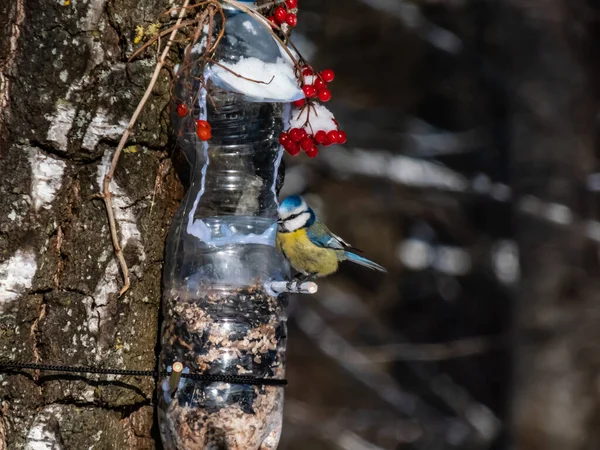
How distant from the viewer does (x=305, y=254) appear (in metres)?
2.54

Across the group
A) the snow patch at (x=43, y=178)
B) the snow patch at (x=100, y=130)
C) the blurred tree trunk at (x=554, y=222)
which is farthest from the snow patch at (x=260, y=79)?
the blurred tree trunk at (x=554, y=222)

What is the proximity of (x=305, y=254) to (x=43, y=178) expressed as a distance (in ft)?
3.02

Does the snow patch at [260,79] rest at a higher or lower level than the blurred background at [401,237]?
higher

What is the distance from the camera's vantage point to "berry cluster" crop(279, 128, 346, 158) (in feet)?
6.70

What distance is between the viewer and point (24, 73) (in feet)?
6.06

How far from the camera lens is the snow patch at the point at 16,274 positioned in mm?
1827

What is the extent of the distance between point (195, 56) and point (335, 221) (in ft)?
12.6

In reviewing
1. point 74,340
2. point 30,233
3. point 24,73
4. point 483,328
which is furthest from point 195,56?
point 483,328

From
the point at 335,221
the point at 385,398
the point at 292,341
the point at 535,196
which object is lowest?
the point at 385,398

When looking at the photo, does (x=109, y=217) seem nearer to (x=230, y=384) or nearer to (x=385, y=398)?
(x=230, y=384)

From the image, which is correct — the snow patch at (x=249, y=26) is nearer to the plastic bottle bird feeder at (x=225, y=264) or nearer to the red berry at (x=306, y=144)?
the plastic bottle bird feeder at (x=225, y=264)

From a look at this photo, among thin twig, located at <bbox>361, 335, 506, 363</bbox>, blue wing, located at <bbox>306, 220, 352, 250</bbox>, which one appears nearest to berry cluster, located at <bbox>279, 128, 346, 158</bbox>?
blue wing, located at <bbox>306, 220, 352, 250</bbox>

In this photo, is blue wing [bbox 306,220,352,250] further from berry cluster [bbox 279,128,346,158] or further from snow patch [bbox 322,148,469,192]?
snow patch [bbox 322,148,469,192]

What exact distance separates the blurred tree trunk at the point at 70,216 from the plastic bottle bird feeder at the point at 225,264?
0.31 ft
